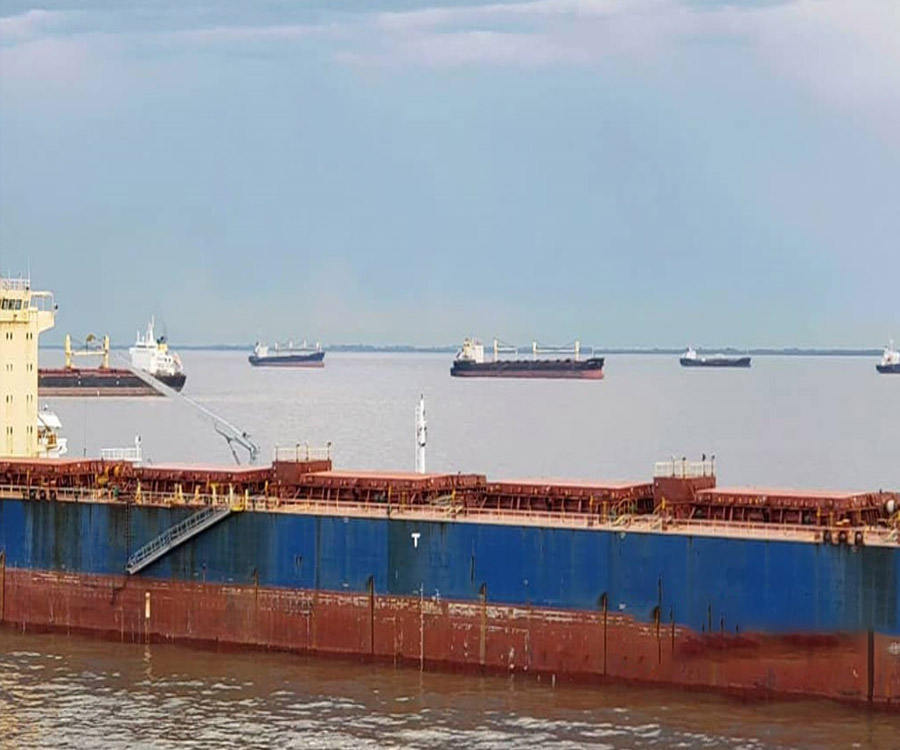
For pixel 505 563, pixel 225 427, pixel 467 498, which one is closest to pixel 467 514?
pixel 505 563

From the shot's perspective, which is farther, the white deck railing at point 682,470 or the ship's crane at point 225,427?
the ship's crane at point 225,427

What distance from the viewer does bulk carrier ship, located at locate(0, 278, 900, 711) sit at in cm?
3650

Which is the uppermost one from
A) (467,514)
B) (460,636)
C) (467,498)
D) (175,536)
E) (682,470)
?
(682,470)

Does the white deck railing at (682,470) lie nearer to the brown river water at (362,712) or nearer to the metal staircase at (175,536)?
the brown river water at (362,712)

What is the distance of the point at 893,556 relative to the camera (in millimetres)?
35500

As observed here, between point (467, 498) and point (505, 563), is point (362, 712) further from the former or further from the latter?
point (467, 498)

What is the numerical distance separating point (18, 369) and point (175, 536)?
1289 cm

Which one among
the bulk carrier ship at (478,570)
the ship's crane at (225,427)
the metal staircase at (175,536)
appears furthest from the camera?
the ship's crane at (225,427)

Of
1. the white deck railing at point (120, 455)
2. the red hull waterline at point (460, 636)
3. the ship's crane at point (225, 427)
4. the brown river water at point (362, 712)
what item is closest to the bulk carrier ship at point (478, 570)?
the red hull waterline at point (460, 636)

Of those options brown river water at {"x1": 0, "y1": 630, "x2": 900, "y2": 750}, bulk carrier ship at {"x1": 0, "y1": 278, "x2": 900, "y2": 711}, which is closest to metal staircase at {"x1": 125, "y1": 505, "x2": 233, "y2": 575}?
bulk carrier ship at {"x1": 0, "y1": 278, "x2": 900, "y2": 711}

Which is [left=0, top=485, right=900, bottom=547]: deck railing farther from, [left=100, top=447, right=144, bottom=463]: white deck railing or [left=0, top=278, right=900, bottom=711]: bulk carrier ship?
[left=100, top=447, right=144, bottom=463]: white deck railing

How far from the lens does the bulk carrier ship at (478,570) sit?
3650 centimetres

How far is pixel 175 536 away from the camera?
148 feet

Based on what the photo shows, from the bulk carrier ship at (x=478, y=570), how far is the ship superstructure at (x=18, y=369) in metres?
5.08
